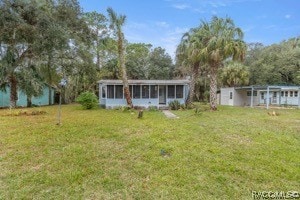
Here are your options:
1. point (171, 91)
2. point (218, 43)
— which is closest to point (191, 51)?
point (218, 43)

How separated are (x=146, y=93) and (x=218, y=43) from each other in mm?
7113

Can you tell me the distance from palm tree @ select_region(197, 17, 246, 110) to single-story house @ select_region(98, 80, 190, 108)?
2995 millimetres

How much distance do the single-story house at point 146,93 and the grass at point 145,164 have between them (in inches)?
431

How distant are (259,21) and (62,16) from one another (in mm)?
16585

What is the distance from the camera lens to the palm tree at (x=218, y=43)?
16750 millimetres

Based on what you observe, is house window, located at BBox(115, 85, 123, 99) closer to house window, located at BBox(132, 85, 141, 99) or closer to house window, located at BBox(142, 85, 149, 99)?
house window, located at BBox(132, 85, 141, 99)

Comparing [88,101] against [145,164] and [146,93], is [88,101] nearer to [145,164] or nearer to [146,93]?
[146,93]

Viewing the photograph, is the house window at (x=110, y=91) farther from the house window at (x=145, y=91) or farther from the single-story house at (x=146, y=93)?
the house window at (x=145, y=91)

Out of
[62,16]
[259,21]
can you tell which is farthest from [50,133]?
[259,21]

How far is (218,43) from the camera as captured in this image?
1667 centimetres

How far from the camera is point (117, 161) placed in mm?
6168

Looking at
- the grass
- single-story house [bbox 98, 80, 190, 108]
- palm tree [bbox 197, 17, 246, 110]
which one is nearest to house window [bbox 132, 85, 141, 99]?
single-story house [bbox 98, 80, 190, 108]

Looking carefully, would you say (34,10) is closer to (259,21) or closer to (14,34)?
(14,34)

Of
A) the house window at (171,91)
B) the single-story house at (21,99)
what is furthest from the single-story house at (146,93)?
the single-story house at (21,99)
